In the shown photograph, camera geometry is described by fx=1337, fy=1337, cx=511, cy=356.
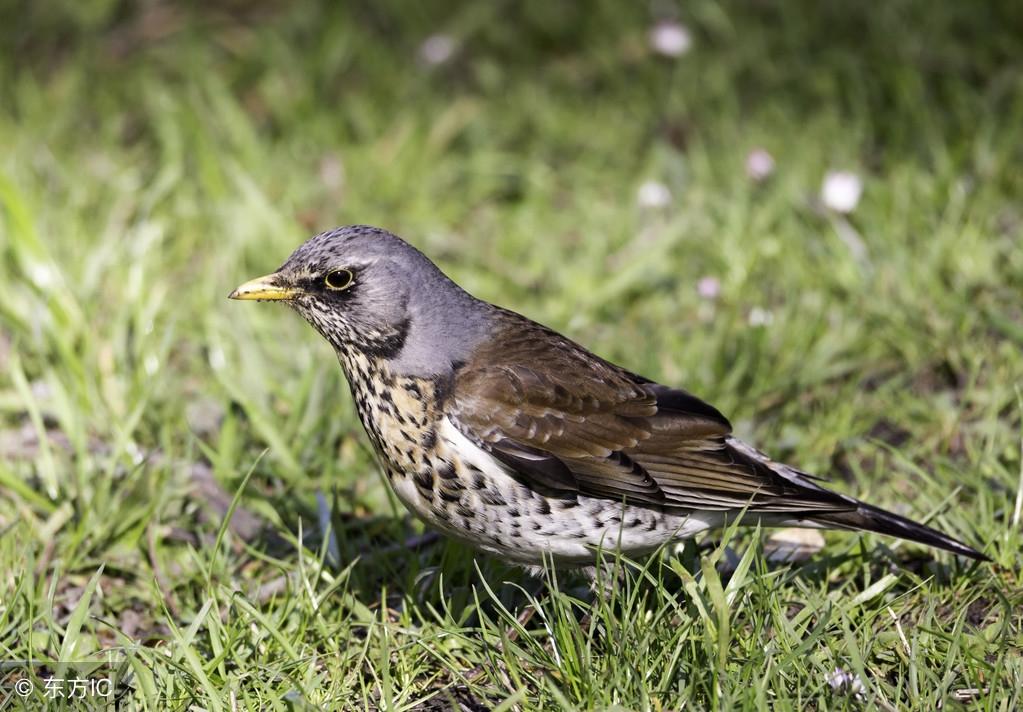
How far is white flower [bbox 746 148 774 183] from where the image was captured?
6.79 m

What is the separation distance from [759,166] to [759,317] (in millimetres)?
1201

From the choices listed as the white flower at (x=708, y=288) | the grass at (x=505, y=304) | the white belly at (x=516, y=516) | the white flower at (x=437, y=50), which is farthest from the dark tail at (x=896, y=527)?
the white flower at (x=437, y=50)

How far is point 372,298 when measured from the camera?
14.0 feet

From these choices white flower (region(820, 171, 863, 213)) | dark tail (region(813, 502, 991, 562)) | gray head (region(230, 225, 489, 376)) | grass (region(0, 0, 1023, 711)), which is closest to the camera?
grass (region(0, 0, 1023, 711))

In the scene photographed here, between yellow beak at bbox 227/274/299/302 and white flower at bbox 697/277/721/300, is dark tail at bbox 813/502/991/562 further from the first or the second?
white flower at bbox 697/277/721/300

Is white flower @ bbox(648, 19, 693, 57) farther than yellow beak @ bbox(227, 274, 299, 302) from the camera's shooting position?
Yes

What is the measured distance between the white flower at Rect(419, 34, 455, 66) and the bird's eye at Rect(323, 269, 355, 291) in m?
4.26

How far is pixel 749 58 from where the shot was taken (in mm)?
8031

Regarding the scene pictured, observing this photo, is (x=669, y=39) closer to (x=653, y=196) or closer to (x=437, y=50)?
(x=653, y=196)

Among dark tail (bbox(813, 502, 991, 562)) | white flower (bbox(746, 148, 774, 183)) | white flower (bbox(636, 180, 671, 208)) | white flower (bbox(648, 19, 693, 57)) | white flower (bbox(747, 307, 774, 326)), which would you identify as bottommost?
dark tail (bbox(813, 502, 991, 562))

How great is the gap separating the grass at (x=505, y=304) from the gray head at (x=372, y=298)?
646 millimetres

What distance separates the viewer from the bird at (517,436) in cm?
409

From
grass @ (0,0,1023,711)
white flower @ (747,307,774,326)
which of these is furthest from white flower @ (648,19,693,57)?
white flower @ (747,307,774,326)

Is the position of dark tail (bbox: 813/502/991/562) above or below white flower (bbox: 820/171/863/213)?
below
